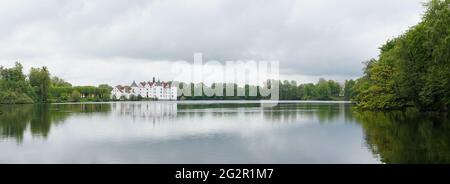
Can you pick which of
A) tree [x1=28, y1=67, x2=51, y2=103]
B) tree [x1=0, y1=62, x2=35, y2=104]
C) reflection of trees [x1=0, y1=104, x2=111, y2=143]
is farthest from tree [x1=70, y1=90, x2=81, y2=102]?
reflection of trees [x1=0, y1=104, x2=111, y2=143]

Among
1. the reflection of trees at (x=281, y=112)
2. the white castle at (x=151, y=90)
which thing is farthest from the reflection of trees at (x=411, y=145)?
the white castle at (x=151, y=90)

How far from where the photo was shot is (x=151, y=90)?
170 meters

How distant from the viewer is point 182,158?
17062mm

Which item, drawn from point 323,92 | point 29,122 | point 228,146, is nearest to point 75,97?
point 323,92

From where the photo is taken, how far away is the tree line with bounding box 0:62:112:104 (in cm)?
9988

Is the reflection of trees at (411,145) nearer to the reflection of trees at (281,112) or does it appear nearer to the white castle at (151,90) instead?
the reflection of trees at (281,112)

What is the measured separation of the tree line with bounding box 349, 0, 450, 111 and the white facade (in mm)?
114460

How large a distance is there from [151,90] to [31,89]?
64440mm

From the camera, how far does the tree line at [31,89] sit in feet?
328
